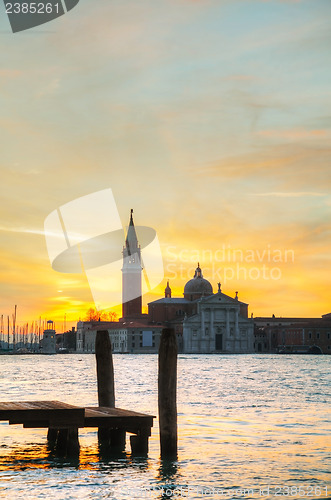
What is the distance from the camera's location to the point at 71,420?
41.3 feet

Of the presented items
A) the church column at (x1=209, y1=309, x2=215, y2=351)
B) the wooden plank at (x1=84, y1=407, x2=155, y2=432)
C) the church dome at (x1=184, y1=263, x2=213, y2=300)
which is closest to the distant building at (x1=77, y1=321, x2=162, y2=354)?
the church column at (x1=209, y1=309, x2=215, y2=351)

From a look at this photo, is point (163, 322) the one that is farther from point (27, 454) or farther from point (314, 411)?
point (27, 454)

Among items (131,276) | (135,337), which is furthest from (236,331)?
(131,276)

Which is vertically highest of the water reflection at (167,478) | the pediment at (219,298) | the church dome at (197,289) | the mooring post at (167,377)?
the church dome at (197,289)

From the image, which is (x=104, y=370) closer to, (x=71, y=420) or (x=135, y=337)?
(x=71, y=420)

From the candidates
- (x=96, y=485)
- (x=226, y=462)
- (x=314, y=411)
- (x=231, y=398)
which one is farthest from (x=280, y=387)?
(x=96, y=485)

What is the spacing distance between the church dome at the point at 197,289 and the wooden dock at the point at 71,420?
117 metres

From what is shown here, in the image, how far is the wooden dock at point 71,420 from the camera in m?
12.5

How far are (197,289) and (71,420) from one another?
118777 millimetres

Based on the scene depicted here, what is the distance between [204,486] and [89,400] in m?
A: 13.5

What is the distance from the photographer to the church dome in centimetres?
13112

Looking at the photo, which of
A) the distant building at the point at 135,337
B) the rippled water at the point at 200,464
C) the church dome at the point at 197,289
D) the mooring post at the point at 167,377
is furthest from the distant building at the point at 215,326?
the mooring post at the point at 167,377

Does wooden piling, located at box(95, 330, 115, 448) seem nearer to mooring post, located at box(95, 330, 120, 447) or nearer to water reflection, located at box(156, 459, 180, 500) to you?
mooring post, located at box(95, 330, 120, 447)

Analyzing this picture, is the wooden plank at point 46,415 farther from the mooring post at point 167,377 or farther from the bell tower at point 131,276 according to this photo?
the bell tower at point 131,276
